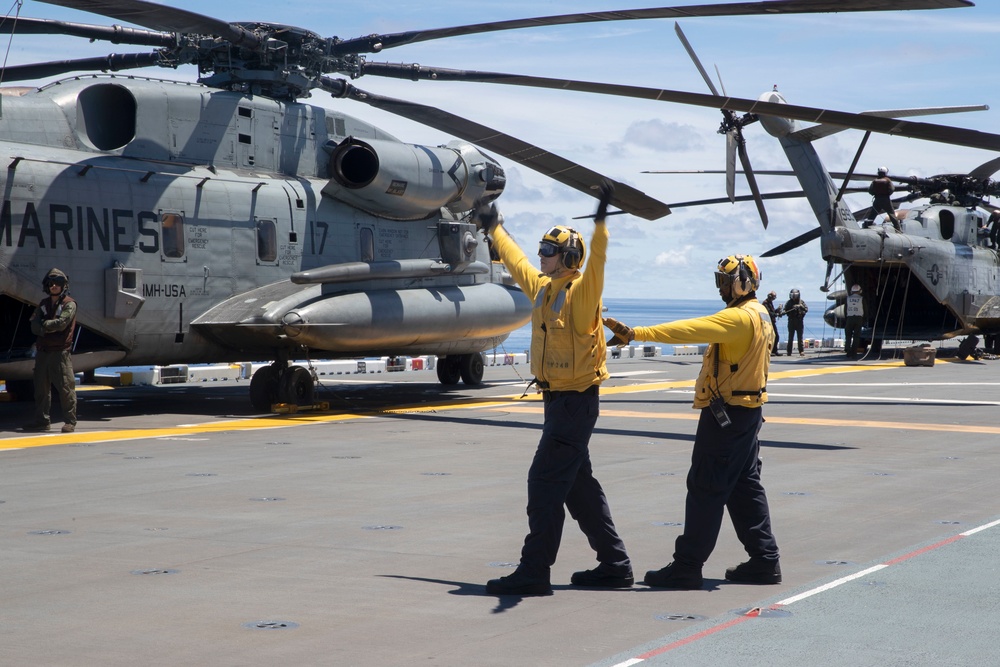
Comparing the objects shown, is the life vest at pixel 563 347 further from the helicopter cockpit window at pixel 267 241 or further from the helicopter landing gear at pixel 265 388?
the helicopter cockpit window at pixel 267 241

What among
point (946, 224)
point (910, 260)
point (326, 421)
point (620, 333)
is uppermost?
point (946, 224)

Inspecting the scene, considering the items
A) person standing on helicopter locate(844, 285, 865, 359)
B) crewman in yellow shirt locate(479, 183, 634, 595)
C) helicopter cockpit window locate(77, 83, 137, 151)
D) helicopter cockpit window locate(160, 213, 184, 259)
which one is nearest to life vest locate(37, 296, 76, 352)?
helicopter cockpit window locate(160, 213, 184, 259)

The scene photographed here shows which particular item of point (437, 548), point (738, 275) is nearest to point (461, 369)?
point (437, 548)

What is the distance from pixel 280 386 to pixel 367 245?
2884 mm

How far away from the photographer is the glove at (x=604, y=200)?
596 centimetres

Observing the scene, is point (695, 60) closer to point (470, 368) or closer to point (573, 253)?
point (470, 368)

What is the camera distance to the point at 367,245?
17531mm

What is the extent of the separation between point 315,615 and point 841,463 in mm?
7212

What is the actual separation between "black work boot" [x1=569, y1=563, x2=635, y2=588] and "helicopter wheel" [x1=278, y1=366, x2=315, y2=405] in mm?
10438

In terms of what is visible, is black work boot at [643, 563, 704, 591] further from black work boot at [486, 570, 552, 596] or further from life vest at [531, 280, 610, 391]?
life vest at [531, 280, 610, 391]

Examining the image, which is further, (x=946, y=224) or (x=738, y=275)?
(x=946, y=224)

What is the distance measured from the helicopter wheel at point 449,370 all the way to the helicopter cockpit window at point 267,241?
5.73m

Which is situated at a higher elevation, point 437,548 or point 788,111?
point 788,111

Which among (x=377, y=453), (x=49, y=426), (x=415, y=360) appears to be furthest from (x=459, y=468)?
(x=415, y=360)
